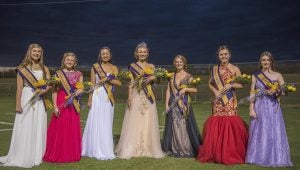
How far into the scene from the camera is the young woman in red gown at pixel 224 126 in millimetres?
7738

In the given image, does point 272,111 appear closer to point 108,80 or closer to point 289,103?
point 108,80

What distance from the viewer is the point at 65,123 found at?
7.93 m

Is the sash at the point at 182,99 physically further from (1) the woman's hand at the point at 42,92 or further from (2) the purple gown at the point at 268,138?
(1) the woman's hand at the point at 42,92

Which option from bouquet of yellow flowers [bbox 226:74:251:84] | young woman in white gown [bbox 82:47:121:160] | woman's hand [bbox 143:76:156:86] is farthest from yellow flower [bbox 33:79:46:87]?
bouquet of yellow flowers [bbox 226:74:251:84]

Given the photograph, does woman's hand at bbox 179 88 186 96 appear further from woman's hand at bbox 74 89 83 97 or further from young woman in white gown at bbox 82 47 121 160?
woman's hand at bbox 74 89 83 97

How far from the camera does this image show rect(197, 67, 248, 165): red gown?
7.73 meters

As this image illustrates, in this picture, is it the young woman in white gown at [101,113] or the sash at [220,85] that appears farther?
the young woman in white gown at [101,113]

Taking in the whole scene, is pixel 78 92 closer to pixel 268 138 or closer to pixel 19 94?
pixel 19 94

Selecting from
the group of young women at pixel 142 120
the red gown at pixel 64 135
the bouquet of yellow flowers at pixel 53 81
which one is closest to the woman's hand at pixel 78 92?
the group of young women at pixel 142 120

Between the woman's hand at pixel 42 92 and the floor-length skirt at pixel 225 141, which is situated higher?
the woman's hand at pixel 42 92

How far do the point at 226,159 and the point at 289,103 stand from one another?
16565 mm

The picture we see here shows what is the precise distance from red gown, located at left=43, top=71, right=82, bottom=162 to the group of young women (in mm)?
18

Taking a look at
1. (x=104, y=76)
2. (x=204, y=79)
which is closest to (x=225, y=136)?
(x=104, y=76)

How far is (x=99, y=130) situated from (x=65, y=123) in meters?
0.75
